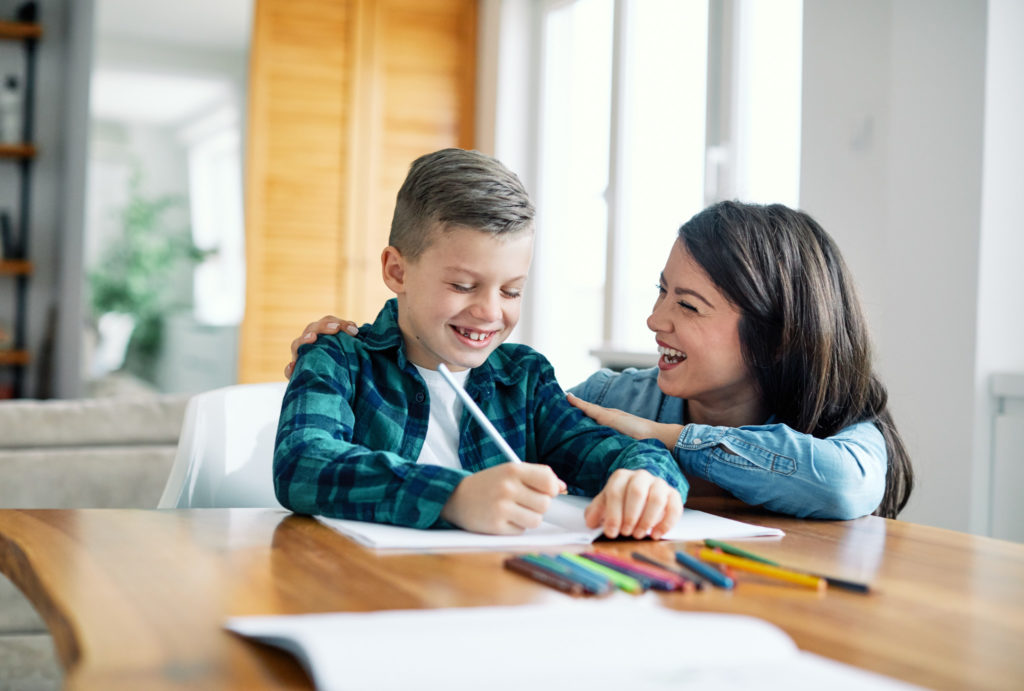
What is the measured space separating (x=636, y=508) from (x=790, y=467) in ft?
0.98

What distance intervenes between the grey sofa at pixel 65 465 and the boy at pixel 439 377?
95 centimetres

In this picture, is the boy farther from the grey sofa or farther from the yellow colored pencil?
the grey sofa

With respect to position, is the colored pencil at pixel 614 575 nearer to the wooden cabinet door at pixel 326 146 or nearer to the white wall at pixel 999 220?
the white wall at pixel 999 220

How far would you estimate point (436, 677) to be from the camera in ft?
1.45

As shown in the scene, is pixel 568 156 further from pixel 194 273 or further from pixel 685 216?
pixel 194 273

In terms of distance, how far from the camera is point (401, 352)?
46.8 inches

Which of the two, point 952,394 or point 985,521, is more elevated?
point 952,394

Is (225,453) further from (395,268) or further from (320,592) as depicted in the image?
(320,592)

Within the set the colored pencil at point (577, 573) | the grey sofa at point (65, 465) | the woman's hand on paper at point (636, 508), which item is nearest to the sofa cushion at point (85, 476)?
the grey sofa at point (65, 465)

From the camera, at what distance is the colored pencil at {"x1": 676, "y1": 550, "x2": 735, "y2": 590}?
698mm

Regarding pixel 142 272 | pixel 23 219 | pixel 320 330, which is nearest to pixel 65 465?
pixel 320 330

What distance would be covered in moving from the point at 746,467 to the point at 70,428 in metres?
1.43

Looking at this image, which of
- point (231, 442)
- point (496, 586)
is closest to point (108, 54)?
point (231, 442)

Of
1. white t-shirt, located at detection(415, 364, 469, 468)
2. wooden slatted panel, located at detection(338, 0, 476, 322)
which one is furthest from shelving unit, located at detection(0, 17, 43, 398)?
white t-shirt, located at detection(415, 364, 469, 468)
